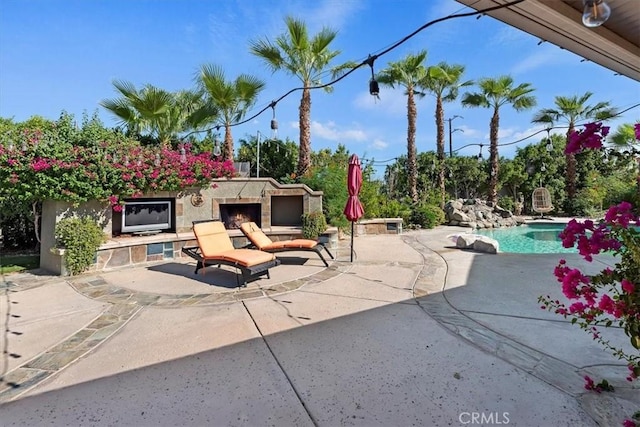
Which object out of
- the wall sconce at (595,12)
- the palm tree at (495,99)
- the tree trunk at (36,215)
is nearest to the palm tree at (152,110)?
the tree trunk at (36,215)

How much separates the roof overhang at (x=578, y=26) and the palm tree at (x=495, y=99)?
15.5 m

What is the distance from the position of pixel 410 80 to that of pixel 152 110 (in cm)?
1183

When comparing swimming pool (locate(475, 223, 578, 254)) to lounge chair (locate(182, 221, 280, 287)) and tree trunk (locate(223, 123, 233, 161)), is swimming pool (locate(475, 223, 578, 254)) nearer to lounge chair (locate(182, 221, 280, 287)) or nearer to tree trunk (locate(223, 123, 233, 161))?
lounge chair (locate(182, 221, 280, 287))

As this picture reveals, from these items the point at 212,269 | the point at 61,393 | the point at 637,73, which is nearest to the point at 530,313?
the point at 637,73

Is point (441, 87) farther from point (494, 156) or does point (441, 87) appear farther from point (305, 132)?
point (305, 132)

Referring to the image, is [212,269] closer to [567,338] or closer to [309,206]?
[309,206]

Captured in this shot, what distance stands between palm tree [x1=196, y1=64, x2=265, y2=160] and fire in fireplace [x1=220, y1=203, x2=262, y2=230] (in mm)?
3620

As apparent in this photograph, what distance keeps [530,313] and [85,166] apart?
833 centimetres

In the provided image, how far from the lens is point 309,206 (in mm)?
9203

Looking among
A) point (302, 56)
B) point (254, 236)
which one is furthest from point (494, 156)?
point (254, 236)

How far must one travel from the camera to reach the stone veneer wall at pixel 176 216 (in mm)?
6641

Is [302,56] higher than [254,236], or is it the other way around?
[302,56]

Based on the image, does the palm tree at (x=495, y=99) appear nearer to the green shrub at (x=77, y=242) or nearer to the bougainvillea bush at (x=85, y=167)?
the bougainvillea bush at (x=85, y=167)

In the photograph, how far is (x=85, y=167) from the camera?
651 centimetres
